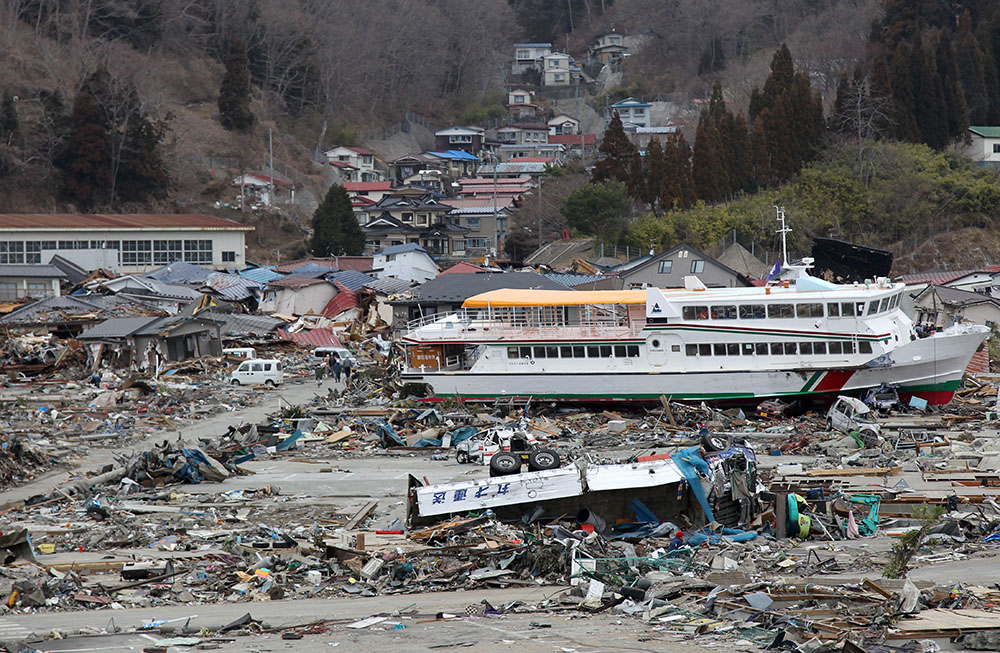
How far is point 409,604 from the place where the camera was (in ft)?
44.5

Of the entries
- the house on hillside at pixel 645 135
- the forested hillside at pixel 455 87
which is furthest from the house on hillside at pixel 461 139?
the house on hillside at pixel 645 135

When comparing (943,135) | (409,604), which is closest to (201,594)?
(409,604)

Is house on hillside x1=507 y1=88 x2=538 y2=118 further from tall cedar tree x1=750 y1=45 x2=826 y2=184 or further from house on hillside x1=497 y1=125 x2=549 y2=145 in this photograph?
tall cedar tree x1=750 y1=45 x2=826 y2=184

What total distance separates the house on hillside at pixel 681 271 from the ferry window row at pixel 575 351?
16839mm

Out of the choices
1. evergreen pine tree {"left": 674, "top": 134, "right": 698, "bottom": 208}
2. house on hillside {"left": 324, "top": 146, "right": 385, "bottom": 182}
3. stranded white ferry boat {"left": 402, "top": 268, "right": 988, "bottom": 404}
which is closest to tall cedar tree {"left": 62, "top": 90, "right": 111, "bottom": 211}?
house on hillside {"left": 324, "top": 146, "right": 385, "bottom": 182}

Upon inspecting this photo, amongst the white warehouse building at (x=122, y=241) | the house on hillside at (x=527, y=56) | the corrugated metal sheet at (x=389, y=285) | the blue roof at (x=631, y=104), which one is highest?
the house on hillside at (x=527, y=56)

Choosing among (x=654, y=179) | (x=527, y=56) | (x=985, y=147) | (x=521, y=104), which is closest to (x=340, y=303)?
(x=654, y=179)

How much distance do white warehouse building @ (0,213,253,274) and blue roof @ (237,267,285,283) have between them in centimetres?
342

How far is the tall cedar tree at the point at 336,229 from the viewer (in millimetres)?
70438

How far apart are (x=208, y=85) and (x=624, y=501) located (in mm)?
83141

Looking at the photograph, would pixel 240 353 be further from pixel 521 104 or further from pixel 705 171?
pixel 521 104

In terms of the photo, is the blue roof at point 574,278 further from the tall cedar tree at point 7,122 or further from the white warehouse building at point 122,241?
the tall cedar tree at point 7,122

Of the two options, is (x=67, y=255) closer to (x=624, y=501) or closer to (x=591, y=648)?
(x=624, y=501)

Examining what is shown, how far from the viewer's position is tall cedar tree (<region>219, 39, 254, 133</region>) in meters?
84.4
